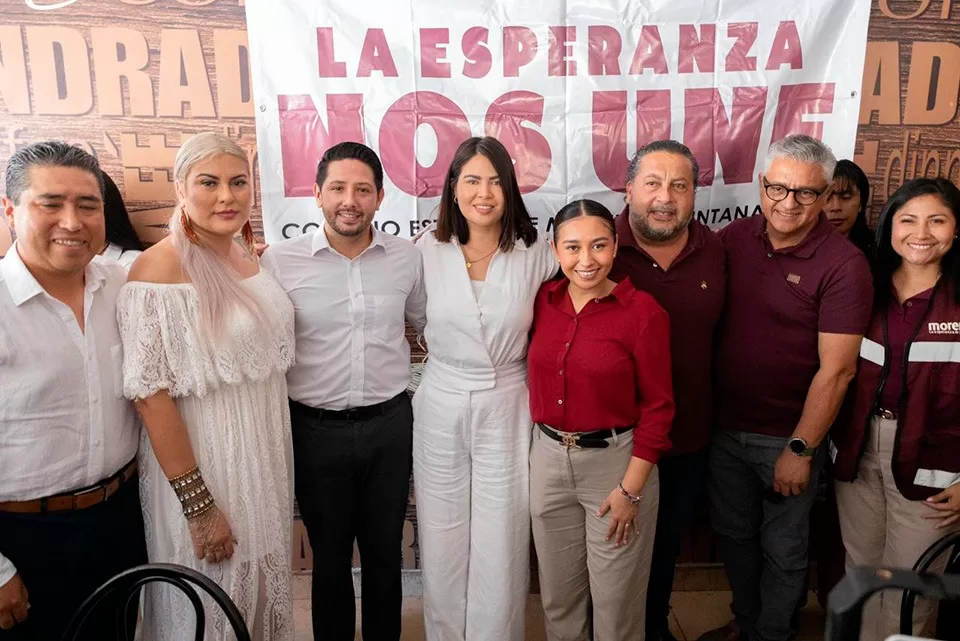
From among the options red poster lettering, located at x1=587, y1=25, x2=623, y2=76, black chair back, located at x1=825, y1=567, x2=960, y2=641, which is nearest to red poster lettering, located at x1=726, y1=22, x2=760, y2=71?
red poster lettering, located at x1=587, y1=25, x2=623, y2=76

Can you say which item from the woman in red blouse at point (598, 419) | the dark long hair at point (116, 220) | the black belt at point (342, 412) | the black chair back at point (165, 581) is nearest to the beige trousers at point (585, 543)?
the woman in red blouse at point (598, 419)

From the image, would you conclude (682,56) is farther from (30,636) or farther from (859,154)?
(30,636)

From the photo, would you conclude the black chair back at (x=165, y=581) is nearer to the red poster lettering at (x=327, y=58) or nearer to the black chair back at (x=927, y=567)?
the black chair back at (x=927, y=567)

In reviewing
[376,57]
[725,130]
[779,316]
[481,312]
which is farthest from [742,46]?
[481,312]

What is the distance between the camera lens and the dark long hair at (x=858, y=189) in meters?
2.26

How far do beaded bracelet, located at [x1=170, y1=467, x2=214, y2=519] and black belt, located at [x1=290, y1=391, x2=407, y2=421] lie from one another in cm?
41

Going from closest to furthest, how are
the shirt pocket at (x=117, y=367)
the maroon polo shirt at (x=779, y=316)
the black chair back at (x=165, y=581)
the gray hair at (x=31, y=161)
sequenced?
the black chair back at (x=165, y=581) < the gray hair at (x=31, y=161) < the shirt pocket at (x=117, y=367) < the maroon polo shirt at (x=779, y=316)

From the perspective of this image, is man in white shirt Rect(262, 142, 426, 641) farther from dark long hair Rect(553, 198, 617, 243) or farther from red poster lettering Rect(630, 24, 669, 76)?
red poster lettering Rect(630, 24, 669, 76)

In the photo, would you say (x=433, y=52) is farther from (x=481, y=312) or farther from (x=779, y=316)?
(x=779, y=316)

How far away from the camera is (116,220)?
2.28 meters

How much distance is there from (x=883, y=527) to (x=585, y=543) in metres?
0.87

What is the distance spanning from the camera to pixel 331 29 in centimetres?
223

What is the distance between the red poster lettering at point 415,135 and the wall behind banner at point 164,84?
496 mm

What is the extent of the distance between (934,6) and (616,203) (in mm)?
1335
